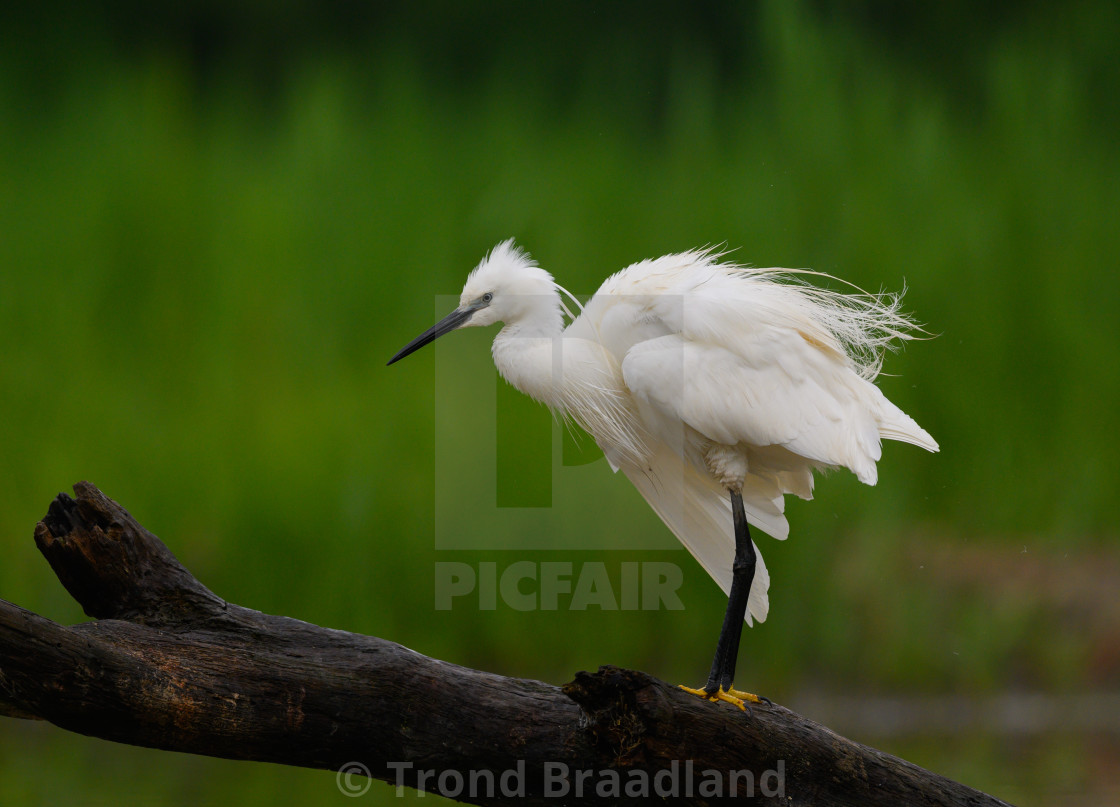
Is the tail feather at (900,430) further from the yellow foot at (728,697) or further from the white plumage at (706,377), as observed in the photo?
the yellow foot at (728,697)

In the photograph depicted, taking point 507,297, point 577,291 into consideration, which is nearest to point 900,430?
point 507,297

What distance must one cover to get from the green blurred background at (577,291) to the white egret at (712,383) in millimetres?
814

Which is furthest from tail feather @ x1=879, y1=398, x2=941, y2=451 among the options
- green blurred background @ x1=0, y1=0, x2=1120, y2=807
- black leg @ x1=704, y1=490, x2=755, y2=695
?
green blurred background @ x1=0, y1=0, x2=1120, y2=807

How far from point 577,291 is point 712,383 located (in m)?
1.17

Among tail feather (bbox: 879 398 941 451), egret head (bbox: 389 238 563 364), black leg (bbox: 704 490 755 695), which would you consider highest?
egret head (bbox: 389 238 563 364)

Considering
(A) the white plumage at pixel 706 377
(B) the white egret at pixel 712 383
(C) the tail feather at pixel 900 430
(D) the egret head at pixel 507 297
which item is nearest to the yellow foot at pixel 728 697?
(B) the white egret at pixel 712 383

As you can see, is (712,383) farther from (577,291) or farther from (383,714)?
(577,291)

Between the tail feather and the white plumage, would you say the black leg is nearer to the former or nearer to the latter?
the white plumage

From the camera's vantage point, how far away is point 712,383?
138 cm

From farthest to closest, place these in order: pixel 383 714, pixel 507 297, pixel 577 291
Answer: pixel 577 291
pixel 507 297
pixel 383 714

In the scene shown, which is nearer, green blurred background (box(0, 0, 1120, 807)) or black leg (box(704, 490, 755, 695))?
black leg (box(704, 490, 755, 695))

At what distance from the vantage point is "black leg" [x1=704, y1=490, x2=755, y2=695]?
130 centimetres

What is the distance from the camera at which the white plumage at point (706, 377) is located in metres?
1.38

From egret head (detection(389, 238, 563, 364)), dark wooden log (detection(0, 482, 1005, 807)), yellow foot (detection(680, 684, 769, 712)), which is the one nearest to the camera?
dark wooden log (detection(0, 482, 1005, 807))
